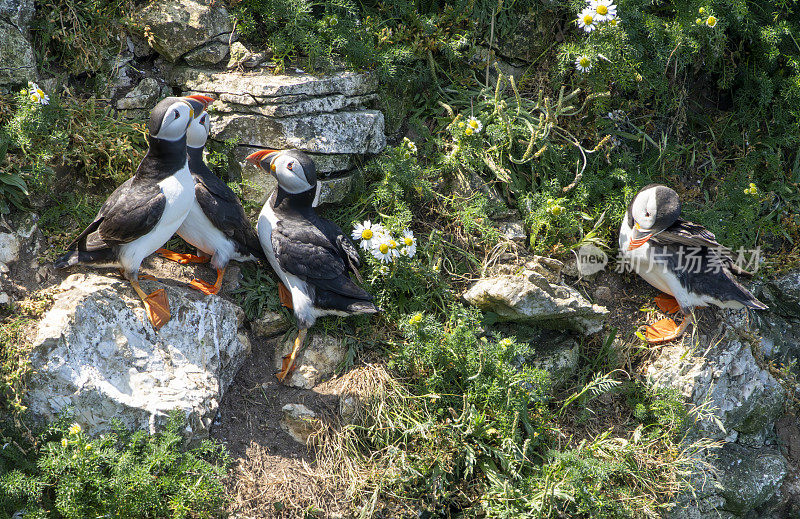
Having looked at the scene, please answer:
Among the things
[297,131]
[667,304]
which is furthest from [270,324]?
[667,304]

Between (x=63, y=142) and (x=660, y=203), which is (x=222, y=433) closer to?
(x=63, y=142)

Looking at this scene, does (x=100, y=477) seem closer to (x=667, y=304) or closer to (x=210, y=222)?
(x=210, y=222)

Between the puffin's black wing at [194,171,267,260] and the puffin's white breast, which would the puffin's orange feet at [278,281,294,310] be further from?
the puffin's white breast

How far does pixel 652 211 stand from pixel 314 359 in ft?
9.36

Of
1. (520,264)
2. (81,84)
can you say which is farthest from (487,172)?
(81,84)

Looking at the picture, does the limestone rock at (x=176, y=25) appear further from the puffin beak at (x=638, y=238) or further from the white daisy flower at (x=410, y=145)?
the puffin beak at (x=638, y=238)

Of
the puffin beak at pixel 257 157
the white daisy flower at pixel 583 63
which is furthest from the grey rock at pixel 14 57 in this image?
the white daisy flower at pixel 583 63

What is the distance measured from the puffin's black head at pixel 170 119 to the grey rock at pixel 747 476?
15.4 ft

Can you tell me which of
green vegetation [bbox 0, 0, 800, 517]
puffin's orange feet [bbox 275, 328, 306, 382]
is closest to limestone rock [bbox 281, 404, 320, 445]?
green vegetation [bbox 0, 0, 800, 517]

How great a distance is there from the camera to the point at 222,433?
438 centimetres

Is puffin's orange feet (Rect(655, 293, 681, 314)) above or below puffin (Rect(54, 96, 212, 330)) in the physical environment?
below

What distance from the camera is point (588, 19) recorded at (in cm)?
539

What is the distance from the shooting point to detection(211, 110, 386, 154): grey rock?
504 centimetres

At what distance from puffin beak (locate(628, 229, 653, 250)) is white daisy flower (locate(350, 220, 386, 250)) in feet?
6.58
